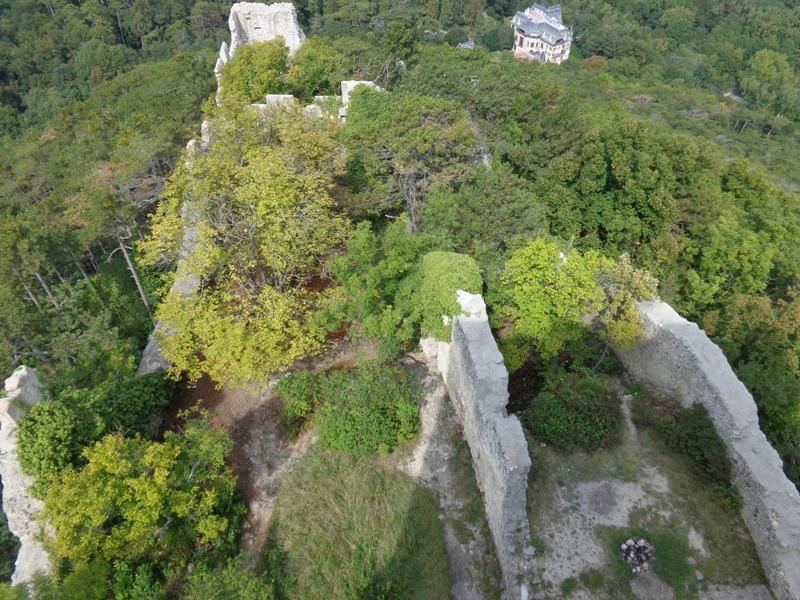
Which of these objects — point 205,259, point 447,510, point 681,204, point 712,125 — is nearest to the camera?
point 447,510

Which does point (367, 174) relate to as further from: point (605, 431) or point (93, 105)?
point (93, 105)

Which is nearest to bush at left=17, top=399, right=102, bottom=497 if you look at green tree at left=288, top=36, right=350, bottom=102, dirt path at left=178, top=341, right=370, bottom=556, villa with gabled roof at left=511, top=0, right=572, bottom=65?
dirt path at left=178, top=341, right=370, bottom=556

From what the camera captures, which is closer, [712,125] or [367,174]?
[367,174]

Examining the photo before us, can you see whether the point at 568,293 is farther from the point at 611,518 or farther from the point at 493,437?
the point at 611,518

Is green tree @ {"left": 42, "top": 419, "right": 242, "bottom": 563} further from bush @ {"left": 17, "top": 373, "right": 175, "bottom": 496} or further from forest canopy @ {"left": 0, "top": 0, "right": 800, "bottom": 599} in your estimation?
bush @ {"left": 17, "top": 373, "right": 175, "bottom": 496}

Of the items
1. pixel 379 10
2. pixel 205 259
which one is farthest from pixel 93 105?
pixel 379 10

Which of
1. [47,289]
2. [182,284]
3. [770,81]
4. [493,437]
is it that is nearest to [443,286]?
[493,437]
